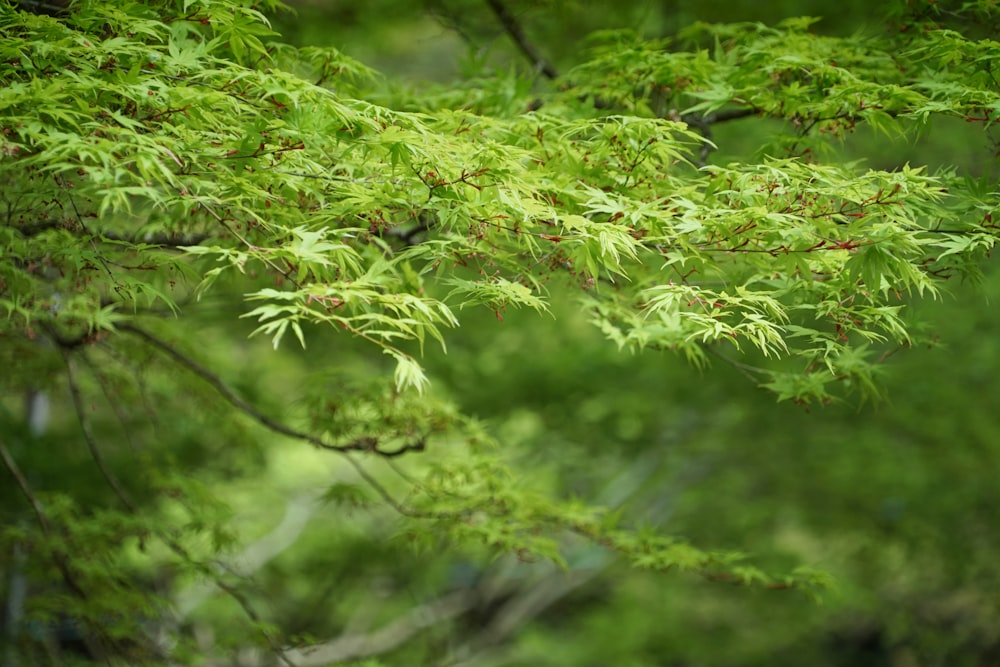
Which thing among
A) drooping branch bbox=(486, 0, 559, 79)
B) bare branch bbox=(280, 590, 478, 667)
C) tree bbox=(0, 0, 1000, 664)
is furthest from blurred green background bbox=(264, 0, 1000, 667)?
tree bbox=(0, 0, 1000, 664)

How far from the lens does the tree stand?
8.22 feet

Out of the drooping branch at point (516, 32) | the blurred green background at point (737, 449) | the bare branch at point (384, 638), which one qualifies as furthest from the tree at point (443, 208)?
the bare branch at point (384, 638)

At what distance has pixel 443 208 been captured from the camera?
2.58 m

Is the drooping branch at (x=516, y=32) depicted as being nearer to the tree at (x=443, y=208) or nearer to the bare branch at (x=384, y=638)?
the tree at (x=443, y=208)

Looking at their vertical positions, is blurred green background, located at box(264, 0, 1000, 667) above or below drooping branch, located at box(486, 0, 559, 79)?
below

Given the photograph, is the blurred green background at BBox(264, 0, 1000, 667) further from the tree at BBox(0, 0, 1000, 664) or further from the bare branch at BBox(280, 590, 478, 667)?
the tree at BBox(0, 0, 1000, 664)

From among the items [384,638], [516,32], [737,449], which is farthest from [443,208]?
[384,638]

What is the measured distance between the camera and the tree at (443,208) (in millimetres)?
2506

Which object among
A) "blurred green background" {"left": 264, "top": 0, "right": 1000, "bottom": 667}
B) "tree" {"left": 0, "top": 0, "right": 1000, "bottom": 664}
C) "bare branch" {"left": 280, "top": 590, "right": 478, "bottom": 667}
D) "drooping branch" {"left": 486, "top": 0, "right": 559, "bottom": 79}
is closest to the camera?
"tree" {"left": 0, "top": 0, "right": 1000, "bottom": 664}

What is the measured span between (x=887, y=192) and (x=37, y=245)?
2.63 metres

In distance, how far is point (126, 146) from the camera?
230 cm

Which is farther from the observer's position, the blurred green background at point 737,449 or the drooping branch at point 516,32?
the blurred green background at point 737,449

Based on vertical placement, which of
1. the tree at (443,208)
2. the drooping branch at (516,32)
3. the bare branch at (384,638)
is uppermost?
the drooping branch at (516,32)

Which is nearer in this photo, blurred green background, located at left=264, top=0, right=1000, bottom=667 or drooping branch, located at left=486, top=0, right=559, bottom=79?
drooping branch, located at left=486, top=0, right=559, bottom=79
